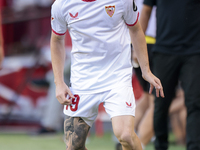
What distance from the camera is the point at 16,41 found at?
368 inches

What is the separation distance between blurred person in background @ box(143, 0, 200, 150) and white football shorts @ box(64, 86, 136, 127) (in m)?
0.80

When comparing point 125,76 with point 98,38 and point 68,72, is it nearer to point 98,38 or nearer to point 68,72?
point 98,38

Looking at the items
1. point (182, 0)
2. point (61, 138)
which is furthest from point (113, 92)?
point (61, 138)

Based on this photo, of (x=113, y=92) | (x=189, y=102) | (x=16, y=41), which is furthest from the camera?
(x=16, y=41)

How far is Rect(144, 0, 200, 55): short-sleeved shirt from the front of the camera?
373 cm

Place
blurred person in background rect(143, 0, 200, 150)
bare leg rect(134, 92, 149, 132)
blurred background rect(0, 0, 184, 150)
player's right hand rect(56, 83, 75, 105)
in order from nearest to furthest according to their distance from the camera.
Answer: player's right hand rect(56, 83, 75, 105) < blurred person in background rect(143, 0, 200, 150) < bare leg rect(134, 92, 149, 132) < blurred background rect(0, 0, 184, 150)

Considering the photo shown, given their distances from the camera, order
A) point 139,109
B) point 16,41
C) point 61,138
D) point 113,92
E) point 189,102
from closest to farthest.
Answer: point 113,92 < point 189,102 < point 139,109 < point 61,138 < point 16,41

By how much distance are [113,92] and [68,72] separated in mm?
A: 4067

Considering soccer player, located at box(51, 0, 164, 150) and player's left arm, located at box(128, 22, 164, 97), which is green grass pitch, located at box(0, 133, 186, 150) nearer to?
soccer player, located at box(51, 0, 164, 150)

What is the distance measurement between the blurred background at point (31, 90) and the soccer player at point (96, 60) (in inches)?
100

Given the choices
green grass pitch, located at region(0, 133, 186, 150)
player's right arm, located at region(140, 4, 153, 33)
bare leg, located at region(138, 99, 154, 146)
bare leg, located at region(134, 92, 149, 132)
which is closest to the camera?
player's right arm, located at region(140, 4, 153, 33)

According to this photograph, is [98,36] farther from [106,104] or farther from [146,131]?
[146,131]

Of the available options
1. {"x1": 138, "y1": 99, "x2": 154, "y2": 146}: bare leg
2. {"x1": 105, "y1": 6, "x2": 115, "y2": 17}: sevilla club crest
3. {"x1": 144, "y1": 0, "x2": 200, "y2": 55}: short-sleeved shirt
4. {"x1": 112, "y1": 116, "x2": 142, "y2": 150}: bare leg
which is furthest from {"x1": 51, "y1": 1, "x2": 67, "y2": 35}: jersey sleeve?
{"x1": 138, "y1": 99, "x2": 154, "y2": 146}: bare leg

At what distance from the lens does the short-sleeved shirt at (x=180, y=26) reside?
3732 mm
